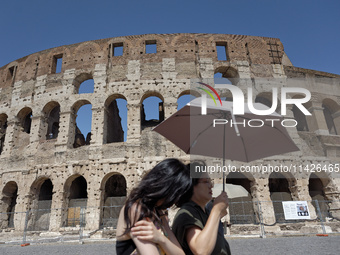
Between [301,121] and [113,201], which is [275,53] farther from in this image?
[113,201]

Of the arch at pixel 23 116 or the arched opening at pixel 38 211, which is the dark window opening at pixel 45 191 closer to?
the arched opening at pixel 38 211

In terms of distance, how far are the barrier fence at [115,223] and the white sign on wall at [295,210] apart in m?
1.75

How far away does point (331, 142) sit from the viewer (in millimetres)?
14461

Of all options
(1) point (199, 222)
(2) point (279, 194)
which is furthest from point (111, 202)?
(1) point (199, 222)

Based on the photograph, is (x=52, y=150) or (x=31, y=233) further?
(x=52, y=150)

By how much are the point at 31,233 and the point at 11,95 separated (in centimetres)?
1021

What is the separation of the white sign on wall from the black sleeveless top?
32.8 ft

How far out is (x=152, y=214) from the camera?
5.14 feet

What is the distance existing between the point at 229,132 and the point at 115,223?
10.6 m

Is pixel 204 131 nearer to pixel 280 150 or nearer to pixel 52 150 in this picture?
pixel 280 150

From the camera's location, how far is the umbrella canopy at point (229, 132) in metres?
3.48

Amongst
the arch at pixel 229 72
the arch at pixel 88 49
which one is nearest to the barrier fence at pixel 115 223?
the arch at pixel 229 72

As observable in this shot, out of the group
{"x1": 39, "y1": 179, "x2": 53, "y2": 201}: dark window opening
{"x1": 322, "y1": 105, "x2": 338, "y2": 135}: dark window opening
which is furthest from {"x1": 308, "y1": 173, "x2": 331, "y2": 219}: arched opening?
{"x1": 39, "y1": 179, "x2": 53, "y2": 201}: dark window opening

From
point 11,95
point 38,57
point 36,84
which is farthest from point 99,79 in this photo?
point 11,95
